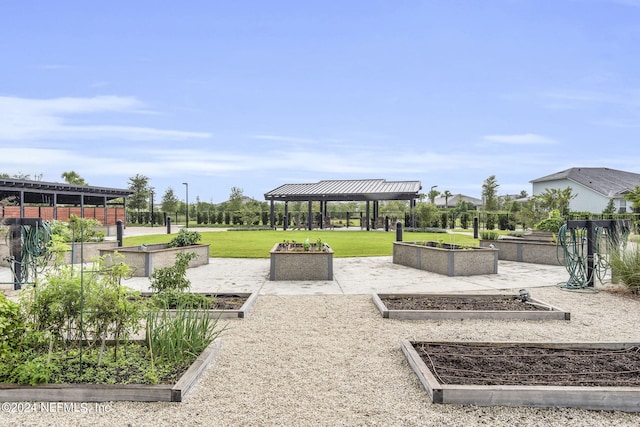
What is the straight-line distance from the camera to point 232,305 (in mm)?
6379

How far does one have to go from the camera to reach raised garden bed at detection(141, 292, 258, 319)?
5754 millimetres

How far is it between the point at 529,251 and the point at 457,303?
23.4ft

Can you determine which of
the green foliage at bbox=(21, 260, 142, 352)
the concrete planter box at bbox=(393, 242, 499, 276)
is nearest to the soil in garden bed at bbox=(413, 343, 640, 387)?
the green foliage at bbox=(21, 260, 142, 352)

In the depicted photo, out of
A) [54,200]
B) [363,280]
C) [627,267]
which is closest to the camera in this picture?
[627,267]

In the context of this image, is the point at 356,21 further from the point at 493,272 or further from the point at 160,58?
the point at 493,272

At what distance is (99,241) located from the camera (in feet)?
42.4

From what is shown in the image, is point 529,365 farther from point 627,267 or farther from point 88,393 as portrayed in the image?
point 627,267

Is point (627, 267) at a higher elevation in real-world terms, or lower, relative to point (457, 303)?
higher

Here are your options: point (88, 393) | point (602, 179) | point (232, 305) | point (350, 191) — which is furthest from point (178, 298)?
point (602, 179)

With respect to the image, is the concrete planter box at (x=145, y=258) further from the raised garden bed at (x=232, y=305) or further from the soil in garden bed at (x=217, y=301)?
the soil in garden bed at (x=217, y=301)

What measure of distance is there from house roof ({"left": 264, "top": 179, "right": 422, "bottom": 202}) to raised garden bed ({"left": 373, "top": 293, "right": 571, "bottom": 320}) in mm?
21351

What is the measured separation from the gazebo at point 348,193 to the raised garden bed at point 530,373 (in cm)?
2404

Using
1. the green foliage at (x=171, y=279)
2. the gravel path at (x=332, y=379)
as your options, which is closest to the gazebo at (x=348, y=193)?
the gravel path at (x=332, y=379)

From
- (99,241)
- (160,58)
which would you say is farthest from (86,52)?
(99,241)
